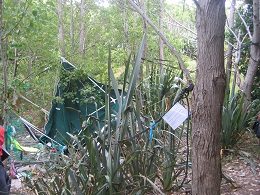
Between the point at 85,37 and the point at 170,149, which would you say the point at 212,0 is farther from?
the point at 85,37

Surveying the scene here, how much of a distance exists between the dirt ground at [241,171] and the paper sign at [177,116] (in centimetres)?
97

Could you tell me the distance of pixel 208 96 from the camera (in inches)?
95.3

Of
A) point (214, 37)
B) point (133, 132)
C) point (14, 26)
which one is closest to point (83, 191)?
point (133, 132)

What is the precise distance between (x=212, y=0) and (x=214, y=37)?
0.25 m

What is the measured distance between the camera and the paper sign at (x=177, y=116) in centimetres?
290

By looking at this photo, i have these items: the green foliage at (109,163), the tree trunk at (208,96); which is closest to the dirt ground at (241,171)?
the green foliage at (109,163)

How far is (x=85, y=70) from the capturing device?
8273 mm

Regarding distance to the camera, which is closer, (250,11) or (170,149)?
(170,149)

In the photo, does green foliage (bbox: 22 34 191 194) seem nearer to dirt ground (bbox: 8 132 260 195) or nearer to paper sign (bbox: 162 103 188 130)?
paper sign (bbox: 162 103 188 130)

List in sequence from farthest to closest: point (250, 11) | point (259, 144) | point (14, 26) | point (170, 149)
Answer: point (250, 11) → point (259, 144) → point (14, 26) → point (170, 149)

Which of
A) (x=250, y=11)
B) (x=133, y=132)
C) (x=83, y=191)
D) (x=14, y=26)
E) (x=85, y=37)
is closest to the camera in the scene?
(x=83, y=191)

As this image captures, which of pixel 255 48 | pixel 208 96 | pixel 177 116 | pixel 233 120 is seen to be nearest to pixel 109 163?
pixel 177 116

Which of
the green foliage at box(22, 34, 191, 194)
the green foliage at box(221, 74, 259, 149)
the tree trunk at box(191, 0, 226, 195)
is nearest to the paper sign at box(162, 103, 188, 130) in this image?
the green foliage at box(22, 34, 191, 194)

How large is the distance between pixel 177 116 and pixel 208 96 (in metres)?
0.56
